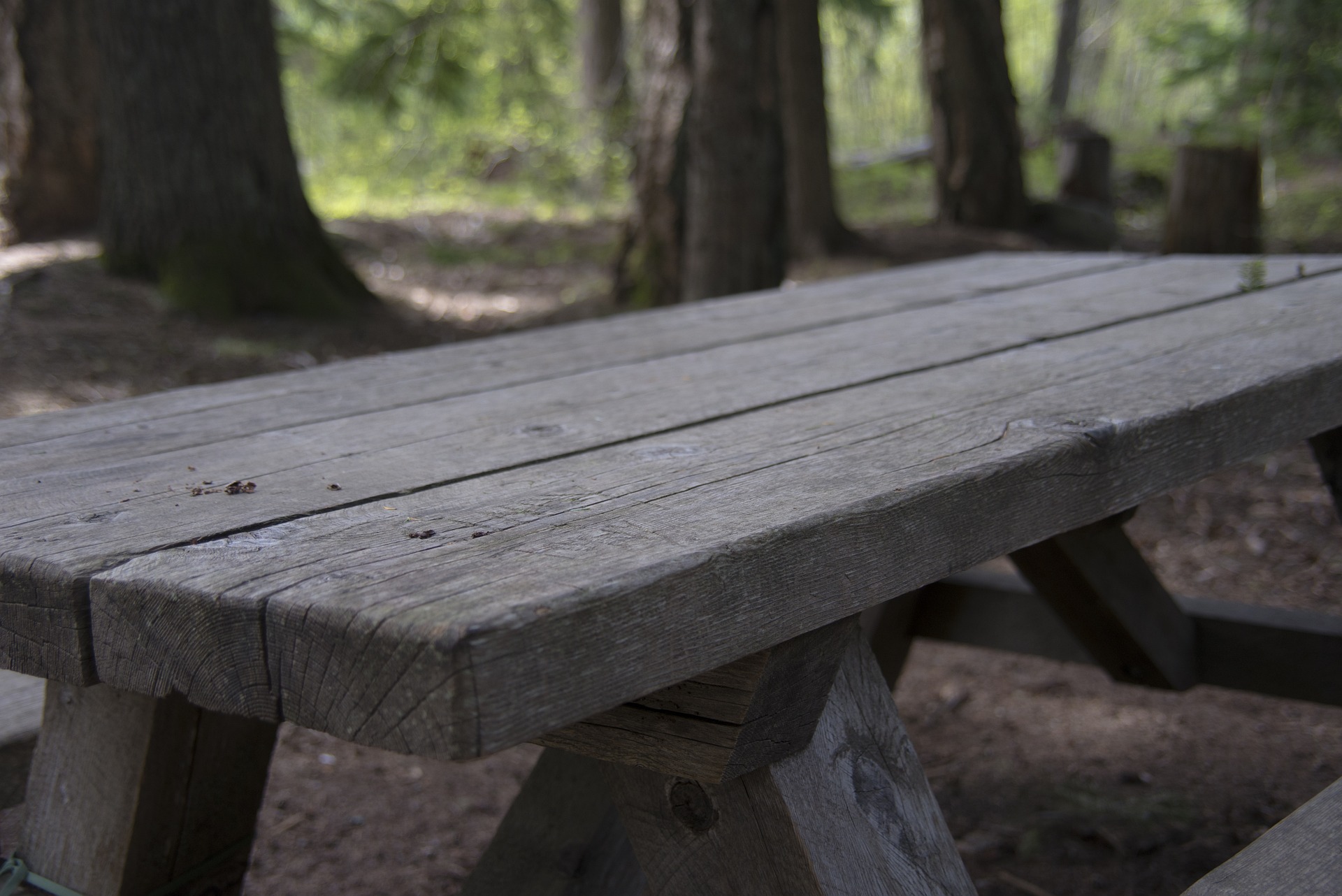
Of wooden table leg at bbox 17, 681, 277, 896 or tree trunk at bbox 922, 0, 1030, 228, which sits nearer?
wooden table leg at bbox 17, 681, 277, 896

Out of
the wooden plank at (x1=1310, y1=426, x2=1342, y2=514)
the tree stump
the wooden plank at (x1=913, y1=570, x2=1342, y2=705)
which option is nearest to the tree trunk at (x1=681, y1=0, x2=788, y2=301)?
the wooden plank at (x1=913, y1=570, x2=1342, y2=705)

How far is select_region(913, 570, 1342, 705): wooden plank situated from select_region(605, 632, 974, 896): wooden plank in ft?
4.75

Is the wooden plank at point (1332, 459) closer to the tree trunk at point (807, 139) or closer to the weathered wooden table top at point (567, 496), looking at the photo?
the weathered wooden table top at point (567, 496)

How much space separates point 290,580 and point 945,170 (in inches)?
350

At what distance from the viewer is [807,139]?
814 centimetres

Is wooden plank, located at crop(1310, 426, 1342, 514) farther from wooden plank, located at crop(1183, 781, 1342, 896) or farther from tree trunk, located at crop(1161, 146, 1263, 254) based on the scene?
tree trunk, located at crop(1161, 146, 1263, 254)

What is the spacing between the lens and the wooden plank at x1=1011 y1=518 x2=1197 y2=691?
2.13 m

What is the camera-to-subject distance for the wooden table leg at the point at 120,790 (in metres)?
1.38

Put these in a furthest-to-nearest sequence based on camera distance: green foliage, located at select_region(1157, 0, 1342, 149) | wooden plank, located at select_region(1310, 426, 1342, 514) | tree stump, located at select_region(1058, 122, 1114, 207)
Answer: tree stump, located at select_region(1058, 122, 1114, 207), green foliage, located at select_region(1157, 0, 1342, 149), wooden plank, located at select_region(1310, 426, 1342, 514)

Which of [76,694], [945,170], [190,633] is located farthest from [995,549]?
[945,170]

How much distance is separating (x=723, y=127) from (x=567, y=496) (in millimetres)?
3969

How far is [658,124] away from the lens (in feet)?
18.3

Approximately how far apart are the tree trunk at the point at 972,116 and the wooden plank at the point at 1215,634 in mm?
6763

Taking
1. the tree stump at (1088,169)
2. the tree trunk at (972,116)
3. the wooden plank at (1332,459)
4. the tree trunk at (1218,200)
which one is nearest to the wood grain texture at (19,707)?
the wooden plank at (1332,459)
